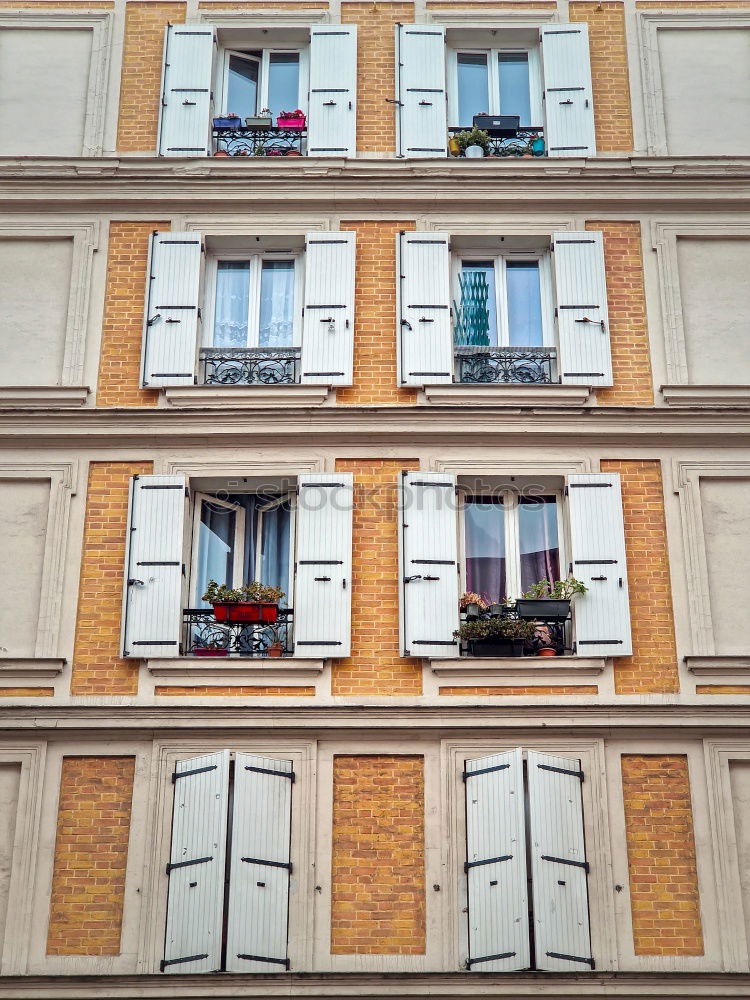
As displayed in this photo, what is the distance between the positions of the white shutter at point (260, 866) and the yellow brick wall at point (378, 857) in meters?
0.44

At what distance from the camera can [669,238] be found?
47.3 feet

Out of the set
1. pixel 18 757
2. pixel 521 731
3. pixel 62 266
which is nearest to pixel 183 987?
pixel 18 757

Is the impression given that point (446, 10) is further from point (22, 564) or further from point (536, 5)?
point (22, 564)

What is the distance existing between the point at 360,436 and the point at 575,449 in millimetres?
2156

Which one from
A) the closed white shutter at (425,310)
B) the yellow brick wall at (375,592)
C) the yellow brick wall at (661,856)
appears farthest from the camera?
the closed white shutter at (425,310)

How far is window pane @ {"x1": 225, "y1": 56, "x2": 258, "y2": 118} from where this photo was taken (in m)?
15.5

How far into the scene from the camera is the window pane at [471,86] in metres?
15.4

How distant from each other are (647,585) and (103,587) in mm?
5211

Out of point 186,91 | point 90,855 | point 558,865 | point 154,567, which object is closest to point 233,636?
point 154,567

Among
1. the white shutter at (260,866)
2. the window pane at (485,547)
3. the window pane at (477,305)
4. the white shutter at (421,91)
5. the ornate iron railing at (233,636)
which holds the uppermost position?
the white shutter at (421,91)

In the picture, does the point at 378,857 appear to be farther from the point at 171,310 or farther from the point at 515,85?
the point at 515,85

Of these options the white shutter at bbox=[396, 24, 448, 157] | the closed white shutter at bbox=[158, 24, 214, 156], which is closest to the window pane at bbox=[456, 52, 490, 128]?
the white shutter at bbox=[396, 24, 448, 157]

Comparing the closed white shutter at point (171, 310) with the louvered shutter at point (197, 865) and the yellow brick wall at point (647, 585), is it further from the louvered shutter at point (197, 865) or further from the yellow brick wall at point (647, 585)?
the yellow brick wall at point (647, 585)

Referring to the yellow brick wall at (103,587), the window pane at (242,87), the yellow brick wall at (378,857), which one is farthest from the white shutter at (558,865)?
the window pane at (242,87)
